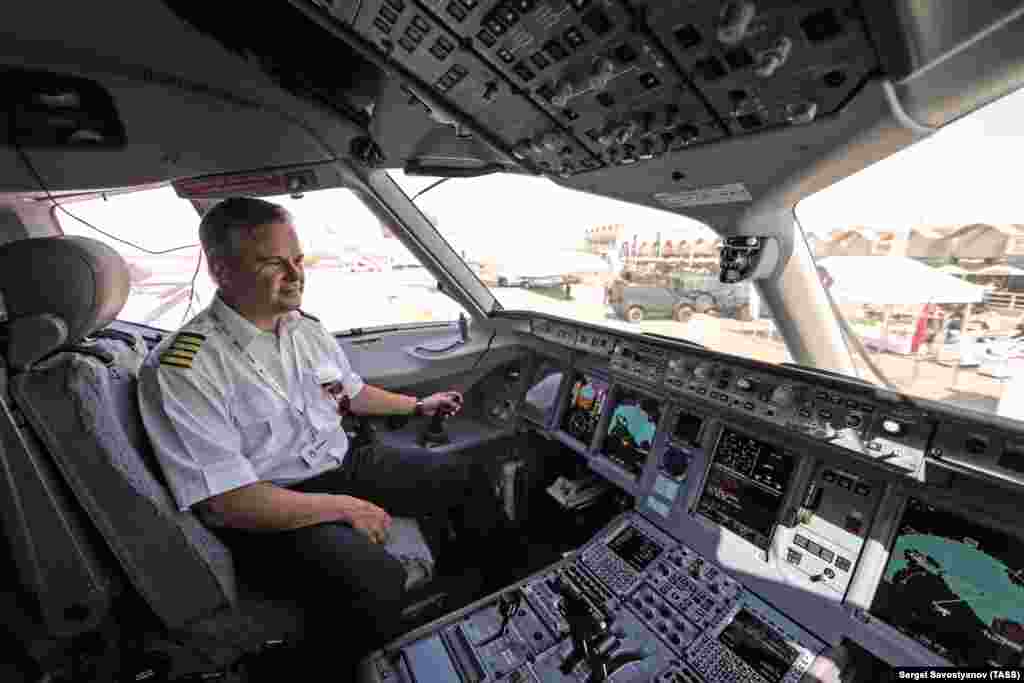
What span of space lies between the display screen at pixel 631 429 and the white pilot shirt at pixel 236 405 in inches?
48.0

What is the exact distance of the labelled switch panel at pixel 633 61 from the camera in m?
0.77

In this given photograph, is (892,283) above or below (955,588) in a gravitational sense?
above

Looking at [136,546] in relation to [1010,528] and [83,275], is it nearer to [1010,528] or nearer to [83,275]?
[83,275]

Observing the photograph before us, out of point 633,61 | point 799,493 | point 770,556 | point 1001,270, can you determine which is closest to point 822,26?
point 633,61

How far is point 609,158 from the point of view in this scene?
4.65 ft

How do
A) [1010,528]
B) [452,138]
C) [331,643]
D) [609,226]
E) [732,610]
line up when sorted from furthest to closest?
[609,226] → [452,138] → [732,610] → [331,643] → [1010,528]

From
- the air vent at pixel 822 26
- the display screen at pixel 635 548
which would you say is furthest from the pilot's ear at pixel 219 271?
the display screen at pixel 635 548

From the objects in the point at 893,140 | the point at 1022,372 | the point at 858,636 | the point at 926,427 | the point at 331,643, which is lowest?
the point at 331,643

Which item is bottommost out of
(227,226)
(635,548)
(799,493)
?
(635,548)

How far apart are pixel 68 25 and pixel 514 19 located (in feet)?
5.51

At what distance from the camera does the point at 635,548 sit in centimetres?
180

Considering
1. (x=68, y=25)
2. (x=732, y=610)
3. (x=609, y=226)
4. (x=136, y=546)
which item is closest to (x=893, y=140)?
(x=609, y=226)

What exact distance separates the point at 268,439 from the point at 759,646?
1700mm

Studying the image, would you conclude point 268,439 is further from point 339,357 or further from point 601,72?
point 601,72
